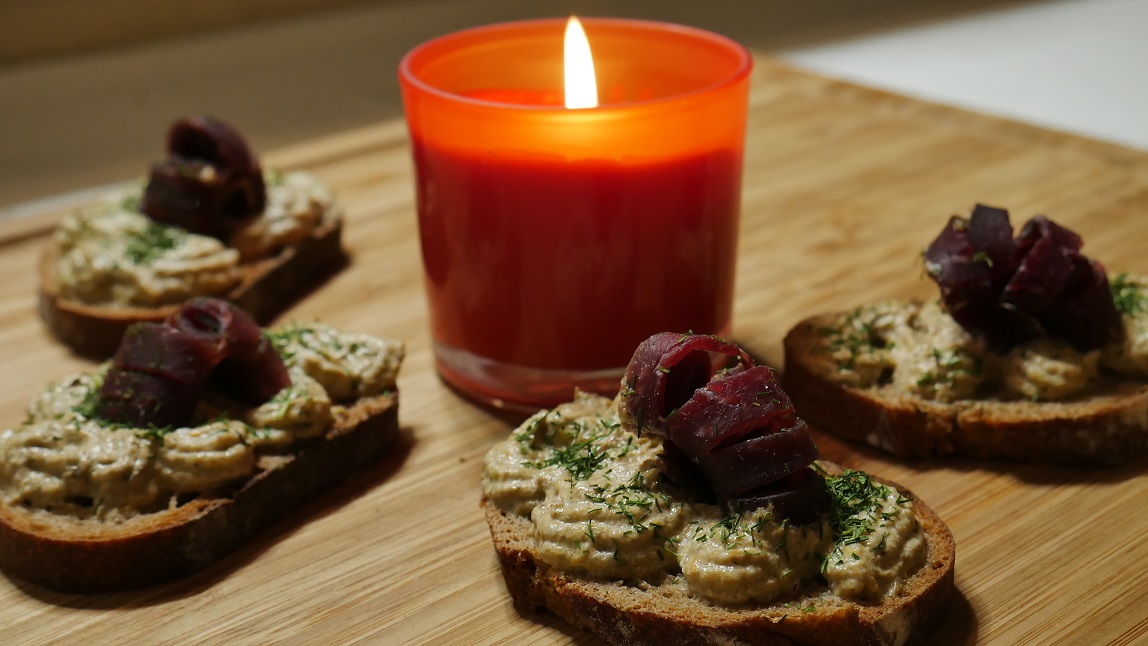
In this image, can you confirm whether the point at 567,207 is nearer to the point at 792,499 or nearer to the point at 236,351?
the point at 236,351

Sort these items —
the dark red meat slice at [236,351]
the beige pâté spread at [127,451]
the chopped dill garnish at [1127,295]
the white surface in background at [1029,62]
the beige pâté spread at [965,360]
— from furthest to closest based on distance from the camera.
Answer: the white surface in background at [1029,62] → the chopped dill garnish at [1127,295] → the beige pâté spread at [965,360] → the dark red meat slice at [236,351] → the beige pâté spread at [127,451]

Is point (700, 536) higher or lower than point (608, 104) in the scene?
lower

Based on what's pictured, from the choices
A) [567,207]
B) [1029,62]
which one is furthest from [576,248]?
[1029,62]

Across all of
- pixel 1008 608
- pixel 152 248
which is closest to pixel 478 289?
pixel 152 248

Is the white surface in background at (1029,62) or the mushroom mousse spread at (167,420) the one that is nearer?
the mushroom mousse spread at (167,420)

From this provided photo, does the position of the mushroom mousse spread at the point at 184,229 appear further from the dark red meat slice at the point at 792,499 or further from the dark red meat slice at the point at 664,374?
the dark red meat slice at the point at 792,499

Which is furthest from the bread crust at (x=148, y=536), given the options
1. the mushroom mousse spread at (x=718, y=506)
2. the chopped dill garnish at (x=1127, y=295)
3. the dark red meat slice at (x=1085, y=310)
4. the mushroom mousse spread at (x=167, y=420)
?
the chopped dill garnish at (x=1127, y=295)
